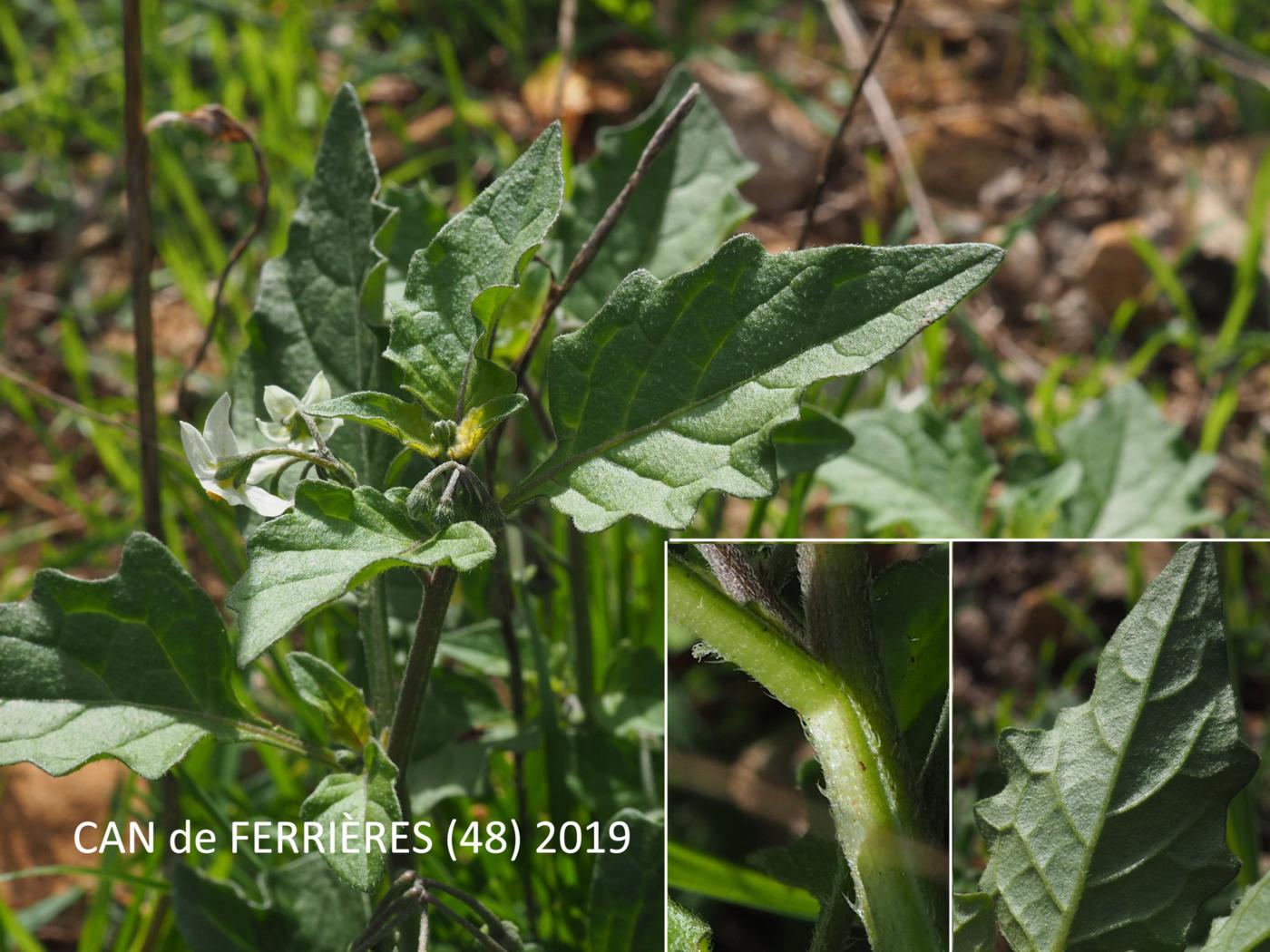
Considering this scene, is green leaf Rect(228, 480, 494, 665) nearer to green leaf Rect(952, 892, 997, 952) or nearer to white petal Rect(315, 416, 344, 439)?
white petal Rect(315, 416, 344, 439)

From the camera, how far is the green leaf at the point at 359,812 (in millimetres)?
1114

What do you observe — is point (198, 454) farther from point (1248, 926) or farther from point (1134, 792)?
point (1248, 926)

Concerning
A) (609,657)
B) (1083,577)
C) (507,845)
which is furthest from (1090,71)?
(507,845)

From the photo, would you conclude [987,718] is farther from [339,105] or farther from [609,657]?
[339,105]

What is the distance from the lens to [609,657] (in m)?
1.72

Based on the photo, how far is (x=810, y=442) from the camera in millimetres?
1661

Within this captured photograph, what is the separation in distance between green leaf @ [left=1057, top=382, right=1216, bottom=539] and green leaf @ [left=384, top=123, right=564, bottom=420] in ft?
4.40

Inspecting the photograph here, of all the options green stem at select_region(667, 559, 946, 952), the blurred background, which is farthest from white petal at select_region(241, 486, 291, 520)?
the blurred background

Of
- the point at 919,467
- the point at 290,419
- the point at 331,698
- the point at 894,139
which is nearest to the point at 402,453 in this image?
the point at 290,419

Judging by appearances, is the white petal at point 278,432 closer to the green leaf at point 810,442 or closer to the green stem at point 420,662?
the green stem at point 420,662

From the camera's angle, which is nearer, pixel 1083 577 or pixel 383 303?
pixel 383 303

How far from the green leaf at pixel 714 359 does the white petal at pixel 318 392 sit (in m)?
0.27

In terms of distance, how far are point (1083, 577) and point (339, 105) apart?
1.77 m

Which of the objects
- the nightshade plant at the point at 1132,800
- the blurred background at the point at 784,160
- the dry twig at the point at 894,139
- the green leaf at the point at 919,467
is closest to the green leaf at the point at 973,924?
the nightshade plant at the point at 1132,800
